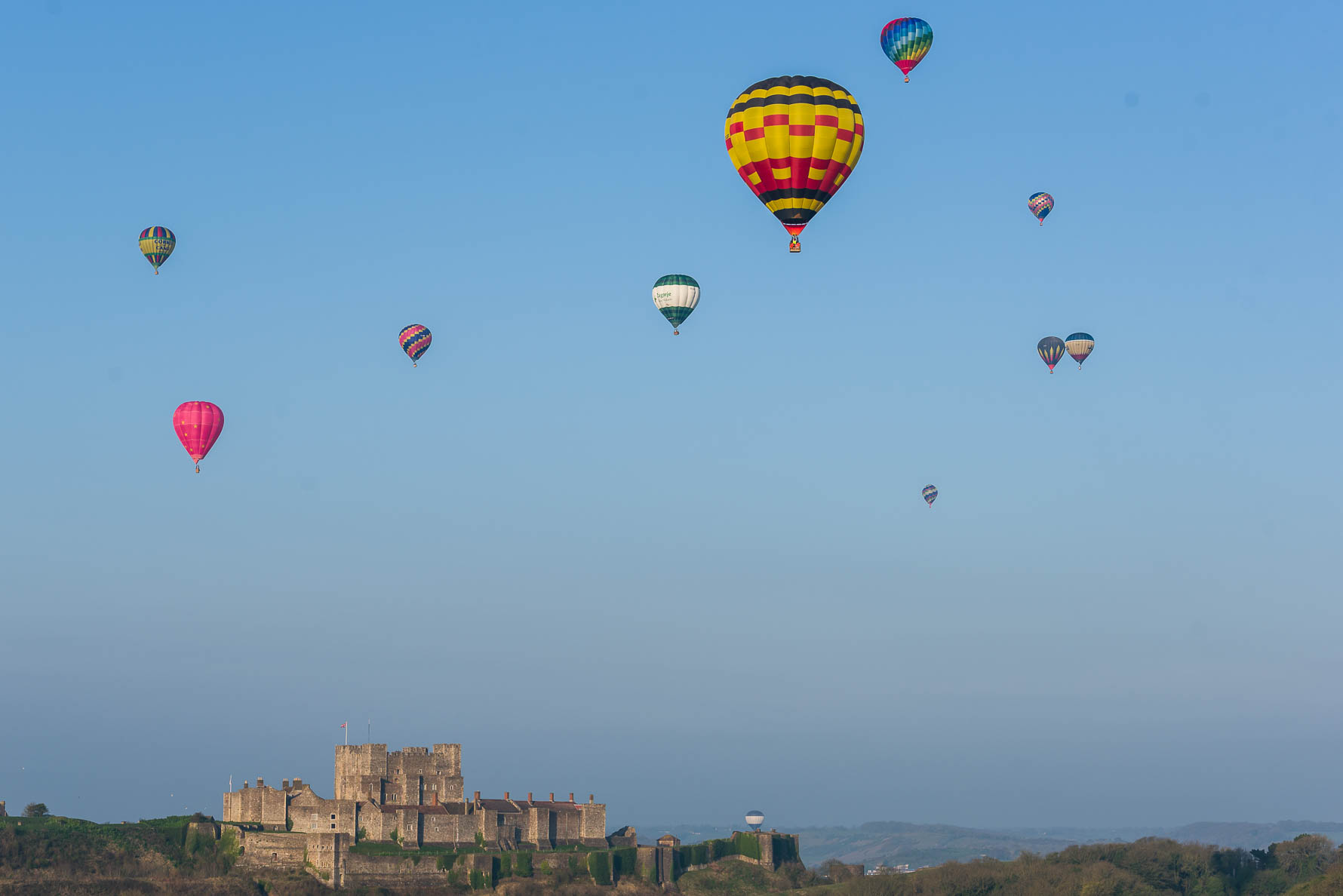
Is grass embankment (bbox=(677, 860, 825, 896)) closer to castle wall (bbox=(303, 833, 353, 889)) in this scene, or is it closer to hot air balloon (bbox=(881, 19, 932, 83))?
castle wall (bbox=(303, 833, 353, 889))

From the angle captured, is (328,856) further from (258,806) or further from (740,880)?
(740,880)

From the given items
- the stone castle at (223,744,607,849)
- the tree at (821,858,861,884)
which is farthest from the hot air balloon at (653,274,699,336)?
the tree at (821,858,861,884)

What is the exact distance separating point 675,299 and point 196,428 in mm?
34389

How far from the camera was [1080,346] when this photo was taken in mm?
133250

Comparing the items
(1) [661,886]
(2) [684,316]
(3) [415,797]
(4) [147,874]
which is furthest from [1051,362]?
(4) [147,874]

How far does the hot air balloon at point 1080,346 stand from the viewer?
437ft

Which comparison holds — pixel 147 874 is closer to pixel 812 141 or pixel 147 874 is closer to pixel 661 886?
pixel 661 886

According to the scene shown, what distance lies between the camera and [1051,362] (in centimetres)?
13350

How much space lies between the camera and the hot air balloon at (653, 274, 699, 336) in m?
101

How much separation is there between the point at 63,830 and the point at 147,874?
9275 mm

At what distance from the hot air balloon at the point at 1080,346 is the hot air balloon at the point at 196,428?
238 ft

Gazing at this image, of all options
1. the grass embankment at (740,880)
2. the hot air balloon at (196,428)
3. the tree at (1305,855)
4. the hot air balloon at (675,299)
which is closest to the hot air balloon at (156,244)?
the hot air balloon at (196,428)

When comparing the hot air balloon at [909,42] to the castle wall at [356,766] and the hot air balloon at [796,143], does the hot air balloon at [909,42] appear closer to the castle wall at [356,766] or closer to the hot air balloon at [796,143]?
the hot air balloon at [796,143]

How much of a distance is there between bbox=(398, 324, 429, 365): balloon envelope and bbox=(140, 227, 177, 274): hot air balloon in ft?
62.0
